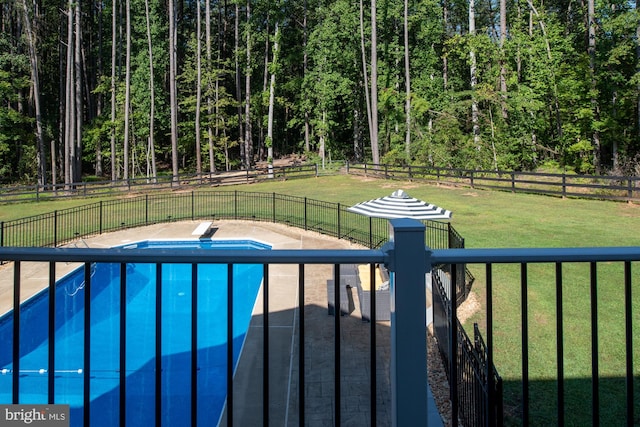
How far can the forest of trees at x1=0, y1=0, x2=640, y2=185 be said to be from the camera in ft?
96.2

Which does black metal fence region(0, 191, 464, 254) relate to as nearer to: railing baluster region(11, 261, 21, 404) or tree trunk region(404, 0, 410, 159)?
railing baluster region(11, 261, 21, 404)

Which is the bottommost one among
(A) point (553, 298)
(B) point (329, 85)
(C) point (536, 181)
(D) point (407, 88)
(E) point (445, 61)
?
(A) point (553, 298)

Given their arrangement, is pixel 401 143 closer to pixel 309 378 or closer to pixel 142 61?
pixel 142 61

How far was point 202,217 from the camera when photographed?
2145 cm

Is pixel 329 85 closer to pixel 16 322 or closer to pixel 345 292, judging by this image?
pixel 345 292

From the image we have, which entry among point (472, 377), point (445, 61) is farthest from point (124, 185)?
point (445, 61)

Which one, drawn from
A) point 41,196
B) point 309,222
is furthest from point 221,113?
point 309,222

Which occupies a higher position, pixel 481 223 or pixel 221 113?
pixel 221 113

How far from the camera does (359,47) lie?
42.9 meters

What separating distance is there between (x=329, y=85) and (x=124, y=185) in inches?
735

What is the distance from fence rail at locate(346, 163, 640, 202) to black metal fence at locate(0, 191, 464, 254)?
28.8 ft

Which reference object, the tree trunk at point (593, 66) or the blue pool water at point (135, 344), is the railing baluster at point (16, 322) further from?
the tree trunk at point (593, 66)

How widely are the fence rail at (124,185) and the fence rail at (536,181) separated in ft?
23.1

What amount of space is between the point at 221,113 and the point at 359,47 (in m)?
13.1
